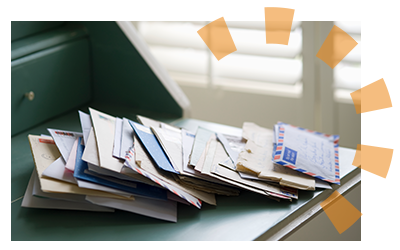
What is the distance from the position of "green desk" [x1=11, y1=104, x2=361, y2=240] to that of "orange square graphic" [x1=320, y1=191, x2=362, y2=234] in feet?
0.06

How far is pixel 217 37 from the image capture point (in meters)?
1.99

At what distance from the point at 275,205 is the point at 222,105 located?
1292 millimetres

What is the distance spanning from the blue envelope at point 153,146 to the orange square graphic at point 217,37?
1.15 m

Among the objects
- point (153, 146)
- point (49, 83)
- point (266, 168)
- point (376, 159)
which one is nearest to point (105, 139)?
point (153, 146)

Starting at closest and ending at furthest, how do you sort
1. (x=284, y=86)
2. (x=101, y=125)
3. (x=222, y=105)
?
A: (x=101, y=125), (x=284, y=86), (x=222, y=105)

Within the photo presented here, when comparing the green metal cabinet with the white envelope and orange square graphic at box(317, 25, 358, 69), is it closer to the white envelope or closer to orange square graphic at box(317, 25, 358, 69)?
the white envelope

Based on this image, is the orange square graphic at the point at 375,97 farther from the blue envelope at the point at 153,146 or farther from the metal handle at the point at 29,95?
the metal handle at the point at 29,95

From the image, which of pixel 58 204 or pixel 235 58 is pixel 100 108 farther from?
pixel 235 58

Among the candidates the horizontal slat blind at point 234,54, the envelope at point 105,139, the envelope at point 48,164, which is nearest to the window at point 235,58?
the horizontal slat blind at point 234,54

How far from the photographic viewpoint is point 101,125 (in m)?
0.86

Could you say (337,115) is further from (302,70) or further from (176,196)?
(176,196)
